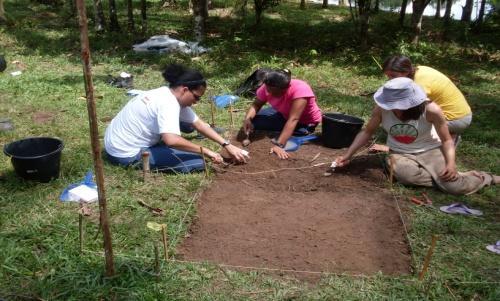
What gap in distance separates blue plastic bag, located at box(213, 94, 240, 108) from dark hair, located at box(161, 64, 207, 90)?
2.15 m

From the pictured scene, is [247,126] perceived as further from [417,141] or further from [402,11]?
[402,11]

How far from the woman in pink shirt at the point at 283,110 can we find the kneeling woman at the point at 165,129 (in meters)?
0.71

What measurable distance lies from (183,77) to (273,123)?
1.61 meters

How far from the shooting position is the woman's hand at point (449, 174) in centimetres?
355

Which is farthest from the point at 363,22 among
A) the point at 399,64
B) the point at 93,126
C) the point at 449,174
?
the point at 93,126

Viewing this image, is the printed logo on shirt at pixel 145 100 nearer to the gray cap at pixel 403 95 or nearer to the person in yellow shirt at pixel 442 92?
the gray cap at pixel 403 95

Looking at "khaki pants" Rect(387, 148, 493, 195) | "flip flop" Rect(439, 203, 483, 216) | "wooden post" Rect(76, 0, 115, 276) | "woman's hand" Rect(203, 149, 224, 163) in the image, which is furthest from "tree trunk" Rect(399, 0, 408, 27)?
"wooden post" Rect(76, 0, 115, 276)

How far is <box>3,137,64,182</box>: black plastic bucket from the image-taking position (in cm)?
345

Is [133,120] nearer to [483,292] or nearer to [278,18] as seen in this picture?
[483,292]

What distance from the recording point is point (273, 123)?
5090 mm

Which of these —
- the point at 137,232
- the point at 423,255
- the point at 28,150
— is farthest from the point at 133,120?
the point at 423,255

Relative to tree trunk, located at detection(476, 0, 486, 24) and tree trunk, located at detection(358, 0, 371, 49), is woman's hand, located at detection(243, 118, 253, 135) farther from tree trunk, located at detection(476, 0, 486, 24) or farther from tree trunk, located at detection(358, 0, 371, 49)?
tree trunk, located at detection(476, 0, 486, 24)

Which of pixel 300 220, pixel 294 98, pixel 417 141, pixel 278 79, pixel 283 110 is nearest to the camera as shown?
pixel 300 220

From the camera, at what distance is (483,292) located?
98.7 inches
